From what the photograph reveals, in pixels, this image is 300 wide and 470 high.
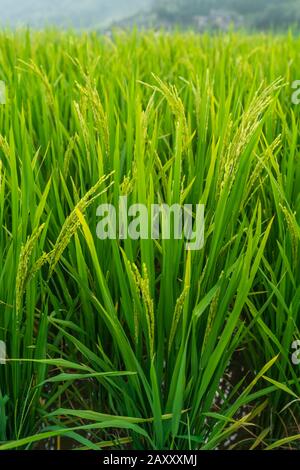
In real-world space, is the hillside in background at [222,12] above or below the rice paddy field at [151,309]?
above

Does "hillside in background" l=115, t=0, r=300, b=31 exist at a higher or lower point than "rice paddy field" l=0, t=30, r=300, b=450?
higher

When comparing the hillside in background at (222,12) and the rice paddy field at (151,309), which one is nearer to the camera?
the rice paddy field at (151,309)

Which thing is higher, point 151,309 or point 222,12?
point 222,12

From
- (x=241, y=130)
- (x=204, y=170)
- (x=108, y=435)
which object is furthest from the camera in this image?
(x=204, y=170)

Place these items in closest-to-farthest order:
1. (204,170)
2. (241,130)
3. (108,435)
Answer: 1. (241,130)
2. (108,435)
3. (204,170)

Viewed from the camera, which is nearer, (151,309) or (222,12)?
(151,309)

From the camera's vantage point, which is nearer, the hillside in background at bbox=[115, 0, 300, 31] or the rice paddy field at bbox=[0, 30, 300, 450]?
the rice paddy field at bbox=[0, 30, 300, 450]

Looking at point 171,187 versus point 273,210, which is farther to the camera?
point 273,210

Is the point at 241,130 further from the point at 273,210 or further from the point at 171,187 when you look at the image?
the point at 273,210
